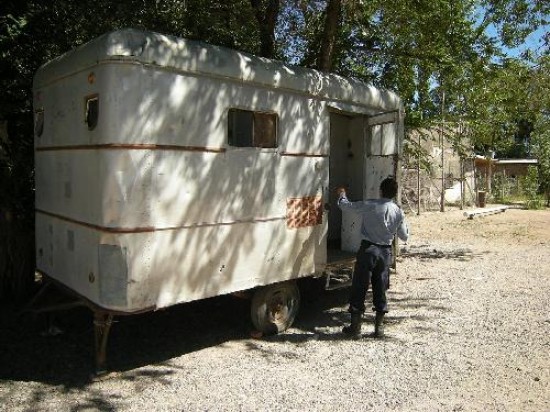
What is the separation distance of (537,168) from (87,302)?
91.5 ft

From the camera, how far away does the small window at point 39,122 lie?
5.50 metres

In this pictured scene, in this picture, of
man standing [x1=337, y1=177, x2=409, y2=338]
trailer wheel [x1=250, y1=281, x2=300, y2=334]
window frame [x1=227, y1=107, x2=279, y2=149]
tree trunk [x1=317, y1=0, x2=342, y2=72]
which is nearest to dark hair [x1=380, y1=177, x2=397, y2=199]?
man standing [x1=337, y1=177, x2=409, y2=338]

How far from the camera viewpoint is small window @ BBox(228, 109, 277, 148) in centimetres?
504

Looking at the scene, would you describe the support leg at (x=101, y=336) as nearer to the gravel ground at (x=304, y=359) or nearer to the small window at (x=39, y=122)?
the gravel ground at (x=304, y=359)

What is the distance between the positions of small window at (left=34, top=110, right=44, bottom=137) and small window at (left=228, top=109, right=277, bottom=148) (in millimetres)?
2122

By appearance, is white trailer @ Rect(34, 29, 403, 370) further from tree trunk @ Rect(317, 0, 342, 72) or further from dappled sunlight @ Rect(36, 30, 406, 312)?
tree trunk @ Rect(317, 0, 342, 72)

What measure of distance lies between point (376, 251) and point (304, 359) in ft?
4.63

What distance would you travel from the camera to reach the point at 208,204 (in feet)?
15.6

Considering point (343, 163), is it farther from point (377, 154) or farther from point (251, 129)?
point (251, 129)

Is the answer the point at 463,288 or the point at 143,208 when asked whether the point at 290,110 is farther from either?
the point at 463,288

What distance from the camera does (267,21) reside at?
8172 millimetres

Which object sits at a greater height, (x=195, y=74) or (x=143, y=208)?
(x=195, y=74)

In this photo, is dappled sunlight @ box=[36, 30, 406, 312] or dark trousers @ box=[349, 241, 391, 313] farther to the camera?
dark trousers @ box=[349, 241, 391, 313]

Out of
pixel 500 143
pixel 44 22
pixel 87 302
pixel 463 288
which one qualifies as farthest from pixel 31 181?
pixel 500 143
